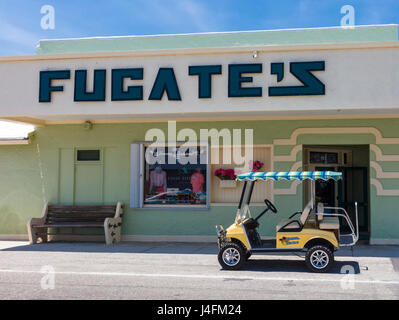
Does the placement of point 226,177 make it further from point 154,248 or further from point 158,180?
point 154,248

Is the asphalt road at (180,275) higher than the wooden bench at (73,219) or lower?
lower

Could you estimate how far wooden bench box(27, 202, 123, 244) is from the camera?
13078mm

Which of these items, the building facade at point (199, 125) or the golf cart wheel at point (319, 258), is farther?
the building facade at point (199, 125)

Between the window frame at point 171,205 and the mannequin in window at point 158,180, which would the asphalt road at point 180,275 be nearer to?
the window frame at point 171,205

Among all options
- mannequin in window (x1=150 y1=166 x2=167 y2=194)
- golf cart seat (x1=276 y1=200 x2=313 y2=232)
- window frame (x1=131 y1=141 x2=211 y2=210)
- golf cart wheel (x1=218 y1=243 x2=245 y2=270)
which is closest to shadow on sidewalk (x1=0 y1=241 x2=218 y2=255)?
window frame (x1=131 y1=141 x2=211 y2=210)

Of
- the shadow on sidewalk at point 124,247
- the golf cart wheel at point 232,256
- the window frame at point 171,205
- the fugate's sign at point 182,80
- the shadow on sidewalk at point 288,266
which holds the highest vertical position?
the fugate's sign at point 182,80

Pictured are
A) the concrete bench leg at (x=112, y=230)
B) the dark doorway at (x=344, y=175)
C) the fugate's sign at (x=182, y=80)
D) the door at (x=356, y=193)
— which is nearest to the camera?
the fugate's sign at (x=182, y=80)

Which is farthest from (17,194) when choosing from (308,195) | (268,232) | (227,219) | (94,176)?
(308,195)

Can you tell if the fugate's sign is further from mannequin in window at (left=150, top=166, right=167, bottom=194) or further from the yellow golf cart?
the yellow golf cart

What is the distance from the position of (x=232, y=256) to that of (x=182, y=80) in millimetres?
5026

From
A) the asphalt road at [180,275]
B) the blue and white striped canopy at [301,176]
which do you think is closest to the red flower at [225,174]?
the asphalt road at [180,275]

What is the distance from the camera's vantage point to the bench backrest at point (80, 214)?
529 inches

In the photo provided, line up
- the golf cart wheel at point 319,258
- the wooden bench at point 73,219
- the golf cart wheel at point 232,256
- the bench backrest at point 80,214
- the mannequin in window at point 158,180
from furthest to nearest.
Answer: the mannequin in window at point 158,180 < the bench backrest at point 80,214 < the wooden bench at point 73,219 < the golf cart wheel at point 232,256 < the golf cart wheel at point 319,258

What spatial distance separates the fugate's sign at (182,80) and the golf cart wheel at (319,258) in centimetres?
429
